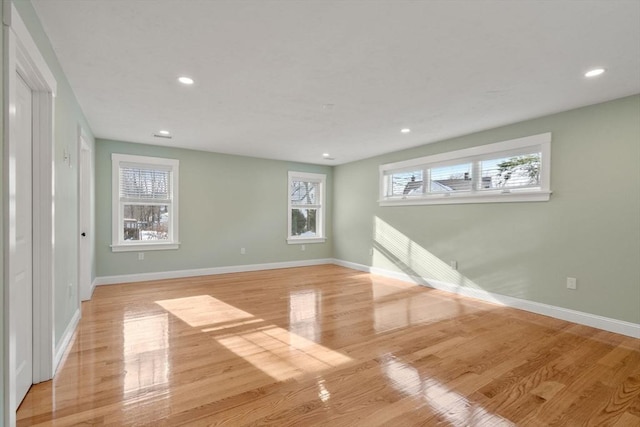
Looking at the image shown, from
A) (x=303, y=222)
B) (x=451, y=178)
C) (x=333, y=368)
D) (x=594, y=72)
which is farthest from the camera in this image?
(x=303, y=222)

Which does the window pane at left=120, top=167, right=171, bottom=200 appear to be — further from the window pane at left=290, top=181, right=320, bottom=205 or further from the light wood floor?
the window pane at left=290, top=181, right=320, bottom=205

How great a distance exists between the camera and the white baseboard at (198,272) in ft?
16.8

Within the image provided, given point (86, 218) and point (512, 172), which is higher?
point (512, 172)

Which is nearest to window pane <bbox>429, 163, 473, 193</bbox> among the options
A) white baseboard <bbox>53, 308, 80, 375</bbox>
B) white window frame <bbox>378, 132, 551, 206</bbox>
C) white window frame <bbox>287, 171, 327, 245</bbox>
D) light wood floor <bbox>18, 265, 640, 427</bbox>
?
white window frame <bbox>378, 132, 551, 206</bbox>

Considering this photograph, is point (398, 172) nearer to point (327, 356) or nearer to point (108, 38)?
point (327, 356)

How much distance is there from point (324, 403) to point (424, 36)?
2501 mm

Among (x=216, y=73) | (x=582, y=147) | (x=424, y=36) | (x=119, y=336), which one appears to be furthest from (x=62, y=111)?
(x=582, y=147)

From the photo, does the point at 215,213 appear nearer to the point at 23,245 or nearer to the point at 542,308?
the point at 23,245

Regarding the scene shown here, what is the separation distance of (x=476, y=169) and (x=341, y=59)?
304 centimetres

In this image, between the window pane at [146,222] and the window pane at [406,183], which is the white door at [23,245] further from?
the window pane at [406,183]

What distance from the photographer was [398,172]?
5867 millimetres

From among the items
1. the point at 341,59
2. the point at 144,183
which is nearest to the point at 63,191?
the point at 341,59

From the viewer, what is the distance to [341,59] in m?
2.46

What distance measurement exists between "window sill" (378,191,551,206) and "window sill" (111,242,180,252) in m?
4.04
